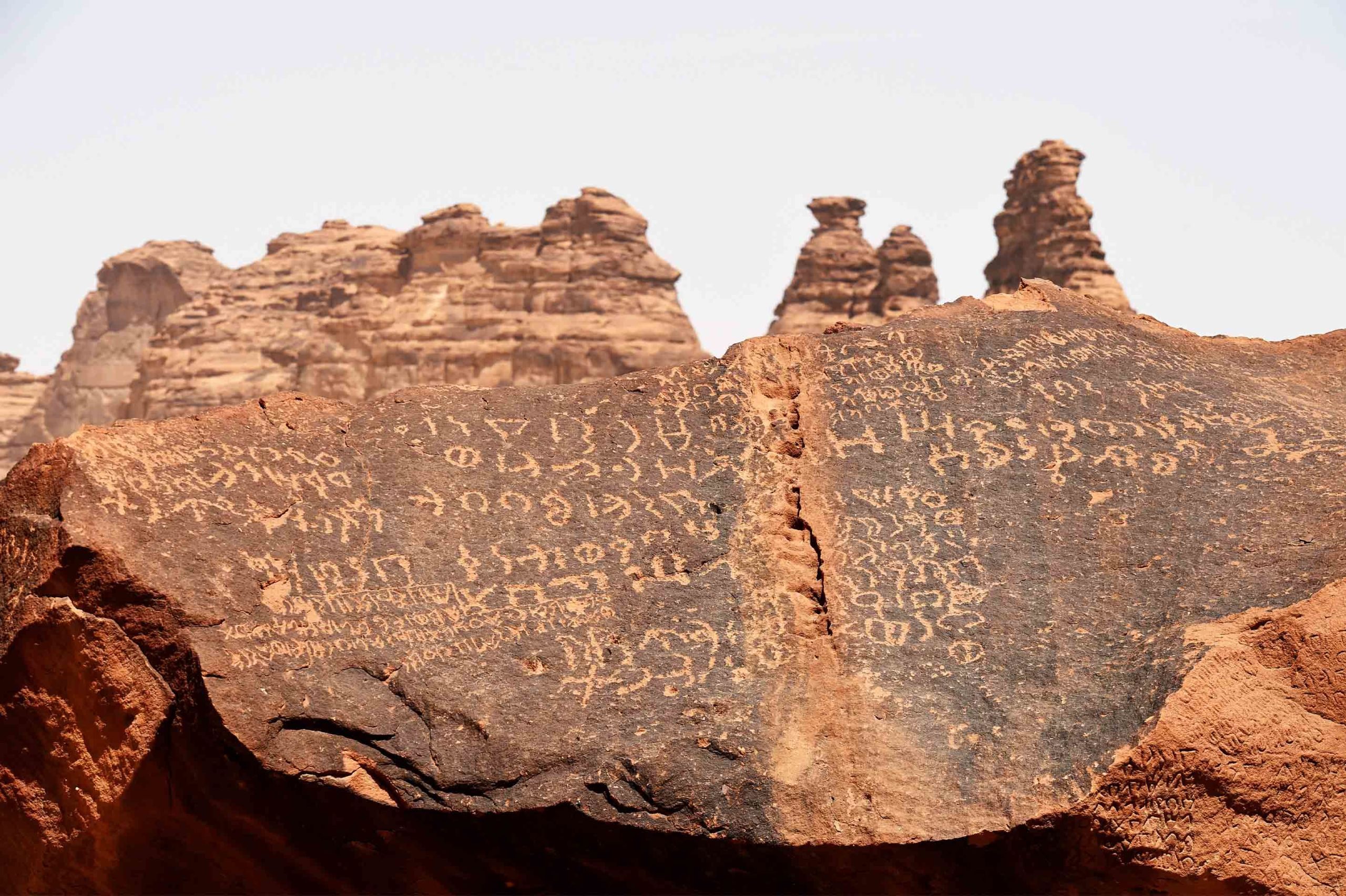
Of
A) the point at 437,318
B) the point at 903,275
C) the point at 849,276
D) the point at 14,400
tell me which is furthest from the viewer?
the point at 14,400

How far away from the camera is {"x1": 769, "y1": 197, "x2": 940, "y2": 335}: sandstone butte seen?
107 feet

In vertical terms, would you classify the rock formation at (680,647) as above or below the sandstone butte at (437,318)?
below

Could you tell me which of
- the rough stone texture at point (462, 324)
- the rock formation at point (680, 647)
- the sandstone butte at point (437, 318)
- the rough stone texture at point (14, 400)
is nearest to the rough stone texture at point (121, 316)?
the rough stone texture at point (14, 400)

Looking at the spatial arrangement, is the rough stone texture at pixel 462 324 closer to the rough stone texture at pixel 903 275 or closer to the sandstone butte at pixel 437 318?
the sandstone butte at pixel 437 318

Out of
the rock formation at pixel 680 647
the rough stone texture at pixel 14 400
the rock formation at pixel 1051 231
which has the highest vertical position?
the rock formation at pixel 1051 231

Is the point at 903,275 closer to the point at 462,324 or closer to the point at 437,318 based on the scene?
the point at 462,324

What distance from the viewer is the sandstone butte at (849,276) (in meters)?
32.5

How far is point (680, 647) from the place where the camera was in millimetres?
4168

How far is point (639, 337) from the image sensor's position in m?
32.4

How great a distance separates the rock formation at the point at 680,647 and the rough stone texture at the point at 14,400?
3848cm

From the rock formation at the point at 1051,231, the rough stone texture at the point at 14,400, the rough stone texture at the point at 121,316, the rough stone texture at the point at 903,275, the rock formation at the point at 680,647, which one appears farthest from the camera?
the rough stone texture at the point at 121,316

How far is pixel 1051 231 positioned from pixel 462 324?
44.8ft

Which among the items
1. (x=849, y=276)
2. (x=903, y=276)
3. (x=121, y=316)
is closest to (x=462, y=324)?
(x=849, y=276)

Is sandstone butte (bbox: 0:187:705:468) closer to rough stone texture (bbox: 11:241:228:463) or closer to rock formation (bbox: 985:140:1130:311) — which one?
rough stone texture (bbox: 11:241:228:463)
